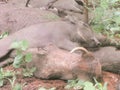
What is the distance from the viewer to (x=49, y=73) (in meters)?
3.44

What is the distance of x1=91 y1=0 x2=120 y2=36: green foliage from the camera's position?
4605 mm

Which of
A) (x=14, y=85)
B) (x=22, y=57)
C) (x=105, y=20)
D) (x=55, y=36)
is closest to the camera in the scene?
(x=14, y=85)

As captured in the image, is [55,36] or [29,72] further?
[55,36]

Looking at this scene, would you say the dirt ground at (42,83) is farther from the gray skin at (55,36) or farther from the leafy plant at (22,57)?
the gray skin at (55,36)

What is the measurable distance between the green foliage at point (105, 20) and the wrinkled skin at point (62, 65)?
1210 millimetres

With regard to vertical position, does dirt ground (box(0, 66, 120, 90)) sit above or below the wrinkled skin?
below

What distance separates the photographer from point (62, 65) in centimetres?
342

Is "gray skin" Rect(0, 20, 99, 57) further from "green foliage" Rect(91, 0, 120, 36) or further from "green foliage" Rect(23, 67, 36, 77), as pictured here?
"green foliage" Rect(91, 0, 120, 36)

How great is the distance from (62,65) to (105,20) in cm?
153

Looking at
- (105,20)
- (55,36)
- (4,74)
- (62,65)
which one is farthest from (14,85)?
(105,20)

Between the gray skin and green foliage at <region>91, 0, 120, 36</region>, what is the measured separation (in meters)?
0.75

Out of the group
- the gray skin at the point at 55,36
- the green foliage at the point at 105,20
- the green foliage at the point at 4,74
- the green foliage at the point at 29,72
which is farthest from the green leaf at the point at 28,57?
the green foliage at the point at 105,20

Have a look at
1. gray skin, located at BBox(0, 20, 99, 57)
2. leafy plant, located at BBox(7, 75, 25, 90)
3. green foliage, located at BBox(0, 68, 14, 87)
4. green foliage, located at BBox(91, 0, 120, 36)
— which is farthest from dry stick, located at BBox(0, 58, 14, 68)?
green foliage, located at BBox(91, 0, 120, 36)

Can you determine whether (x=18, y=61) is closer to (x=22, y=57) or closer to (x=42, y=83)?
(x=22, y=57)
